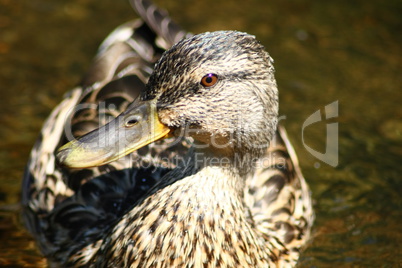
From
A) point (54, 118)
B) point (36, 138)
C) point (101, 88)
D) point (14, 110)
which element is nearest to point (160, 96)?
point (101, 88)

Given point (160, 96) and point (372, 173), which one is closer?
point (160, 96)

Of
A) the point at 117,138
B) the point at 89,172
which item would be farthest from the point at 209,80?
the point at 89,172

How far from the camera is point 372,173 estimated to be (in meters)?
5.59

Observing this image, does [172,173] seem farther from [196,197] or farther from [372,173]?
[372,173]

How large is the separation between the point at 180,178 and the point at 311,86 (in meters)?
3.18

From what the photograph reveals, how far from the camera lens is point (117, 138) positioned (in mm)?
3549

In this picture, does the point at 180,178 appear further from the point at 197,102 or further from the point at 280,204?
the point at 280,204

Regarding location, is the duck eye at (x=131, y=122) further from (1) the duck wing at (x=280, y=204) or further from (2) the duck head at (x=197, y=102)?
(1) the duck wing at (x=280, y=204)

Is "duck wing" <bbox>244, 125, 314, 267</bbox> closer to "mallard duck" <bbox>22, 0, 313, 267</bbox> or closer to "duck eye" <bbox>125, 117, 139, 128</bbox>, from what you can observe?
"mallard duck" <bbox>22, 0, 313, 267</bbox>

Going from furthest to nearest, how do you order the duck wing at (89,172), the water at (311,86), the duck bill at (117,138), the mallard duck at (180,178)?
1. the water at (311,86)
2. the duck wing at (89,172)
3. the mallard duck at (180,178)
4. the duck bill at (117,138)

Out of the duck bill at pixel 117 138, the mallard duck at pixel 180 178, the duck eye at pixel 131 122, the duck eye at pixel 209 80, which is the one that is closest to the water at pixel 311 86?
the mallard duck at pixel 180 178

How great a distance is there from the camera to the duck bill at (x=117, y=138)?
3.47m

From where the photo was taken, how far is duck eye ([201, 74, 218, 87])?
3.56 m

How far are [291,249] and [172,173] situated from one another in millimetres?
1127
